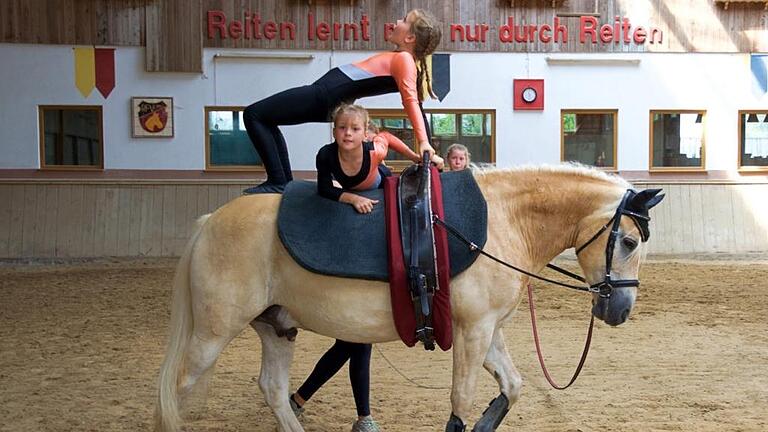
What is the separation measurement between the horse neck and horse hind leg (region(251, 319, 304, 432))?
4.22 ft

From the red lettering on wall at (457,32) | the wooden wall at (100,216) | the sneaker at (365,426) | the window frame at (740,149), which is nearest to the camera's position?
the sneaker at (365,426)

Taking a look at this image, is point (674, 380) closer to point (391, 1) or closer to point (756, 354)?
point (756, 354)

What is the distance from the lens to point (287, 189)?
353cm

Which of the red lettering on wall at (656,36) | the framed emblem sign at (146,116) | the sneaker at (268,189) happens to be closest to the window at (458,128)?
the red lettering on wall at (656,36)

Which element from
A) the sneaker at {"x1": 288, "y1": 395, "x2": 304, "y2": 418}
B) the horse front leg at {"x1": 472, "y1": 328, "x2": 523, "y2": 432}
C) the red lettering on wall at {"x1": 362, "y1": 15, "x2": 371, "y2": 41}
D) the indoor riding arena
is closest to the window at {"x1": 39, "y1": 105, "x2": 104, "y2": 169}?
the indoor riding arena

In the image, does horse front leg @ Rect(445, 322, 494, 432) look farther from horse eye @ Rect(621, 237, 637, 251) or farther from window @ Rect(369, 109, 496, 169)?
window @ Rect(369, 109, 496, 169)

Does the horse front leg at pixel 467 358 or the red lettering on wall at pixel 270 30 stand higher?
the red lettering on wall at pixel 270 30

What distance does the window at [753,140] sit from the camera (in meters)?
Answer: 13.9

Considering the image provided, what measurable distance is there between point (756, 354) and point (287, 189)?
4348 mm

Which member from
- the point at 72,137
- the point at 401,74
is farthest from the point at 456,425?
the point at 72,137

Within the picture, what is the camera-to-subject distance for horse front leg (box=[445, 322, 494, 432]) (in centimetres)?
322

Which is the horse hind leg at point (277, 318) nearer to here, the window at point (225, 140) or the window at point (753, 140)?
the window at point (225, 140)

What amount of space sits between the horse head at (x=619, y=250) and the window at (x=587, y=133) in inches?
424

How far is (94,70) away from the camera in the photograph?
42.7ft
